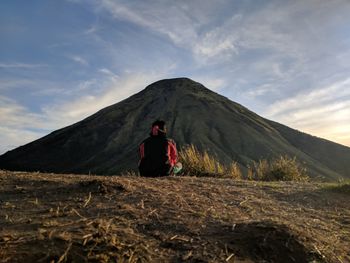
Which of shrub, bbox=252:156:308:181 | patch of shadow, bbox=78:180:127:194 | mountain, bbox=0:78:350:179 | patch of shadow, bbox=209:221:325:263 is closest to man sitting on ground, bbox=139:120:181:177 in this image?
patch of shadow, bbox=78:180:127:194

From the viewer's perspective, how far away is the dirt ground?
4754 millimetres

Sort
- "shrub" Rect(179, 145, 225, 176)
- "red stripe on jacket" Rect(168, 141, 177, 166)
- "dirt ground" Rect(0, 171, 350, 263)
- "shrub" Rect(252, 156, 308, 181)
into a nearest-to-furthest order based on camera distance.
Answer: "dirt ground" Rect(0, 171, 350, 263) → "red stripe on jacket" Rect(168, 141, 177, 166) → "shrub" Rect(179, 145, 225, 176) → "shrub" Rect(252, 156, 308, 181)

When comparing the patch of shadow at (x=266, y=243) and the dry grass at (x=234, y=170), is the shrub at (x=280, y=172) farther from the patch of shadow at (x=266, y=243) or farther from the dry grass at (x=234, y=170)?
the patch of shadow at (x=266, y=243)

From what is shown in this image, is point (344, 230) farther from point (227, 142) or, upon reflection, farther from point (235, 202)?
point (227, 142)

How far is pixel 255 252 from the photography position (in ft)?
17.3

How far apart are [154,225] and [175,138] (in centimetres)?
8902

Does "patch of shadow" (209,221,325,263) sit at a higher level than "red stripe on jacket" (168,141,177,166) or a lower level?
lower

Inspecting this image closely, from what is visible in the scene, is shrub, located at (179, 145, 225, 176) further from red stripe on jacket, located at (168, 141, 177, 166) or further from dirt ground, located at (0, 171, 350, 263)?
dirt ground, located at (0, 171, 350, 263)

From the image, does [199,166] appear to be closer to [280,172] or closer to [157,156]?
[280,172]

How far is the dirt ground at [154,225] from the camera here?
187 inches

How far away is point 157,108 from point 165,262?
107m

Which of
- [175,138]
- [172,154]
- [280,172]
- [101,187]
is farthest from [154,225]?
[175,138]

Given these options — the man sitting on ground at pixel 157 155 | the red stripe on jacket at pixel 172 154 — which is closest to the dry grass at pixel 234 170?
the red stripe on jacket at pixel 172 154

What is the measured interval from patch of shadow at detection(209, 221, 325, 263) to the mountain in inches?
2950
